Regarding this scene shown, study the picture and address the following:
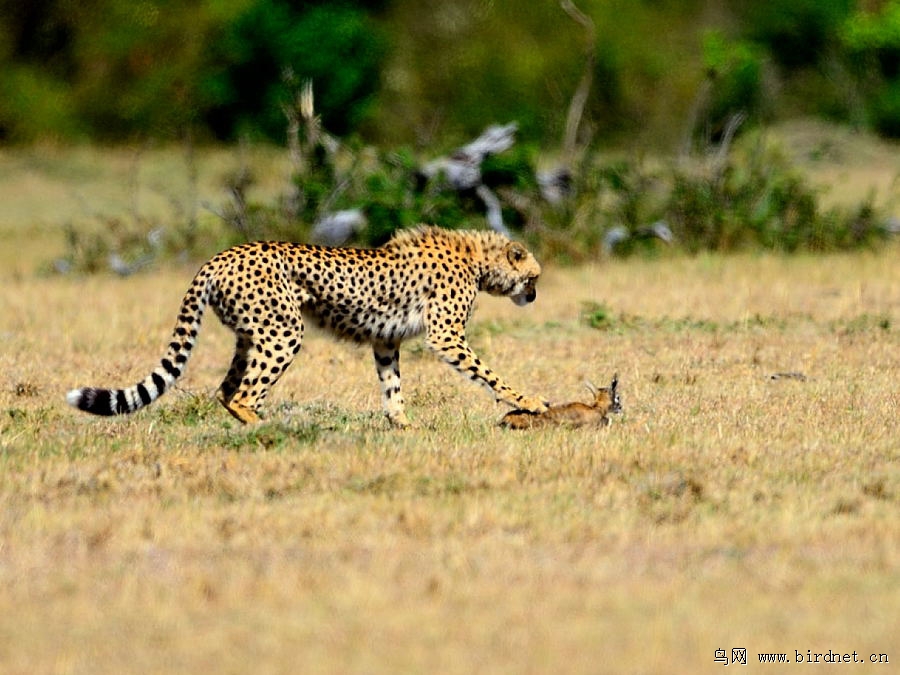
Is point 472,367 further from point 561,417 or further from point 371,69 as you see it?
point 371,69

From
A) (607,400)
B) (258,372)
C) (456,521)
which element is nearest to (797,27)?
(607,400)

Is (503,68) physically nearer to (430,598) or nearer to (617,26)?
(617,26)

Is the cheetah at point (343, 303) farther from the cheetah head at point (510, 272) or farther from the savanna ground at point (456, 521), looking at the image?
the savanna ground at point (456, 521)

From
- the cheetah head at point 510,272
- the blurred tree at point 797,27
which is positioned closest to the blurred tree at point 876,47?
the blurred tree at point 797,27

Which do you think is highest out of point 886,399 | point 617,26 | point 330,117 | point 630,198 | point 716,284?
point 617,26

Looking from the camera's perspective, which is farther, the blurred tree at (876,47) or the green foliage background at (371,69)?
the blurred tree at (876,47)

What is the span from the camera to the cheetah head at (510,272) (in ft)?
28.1

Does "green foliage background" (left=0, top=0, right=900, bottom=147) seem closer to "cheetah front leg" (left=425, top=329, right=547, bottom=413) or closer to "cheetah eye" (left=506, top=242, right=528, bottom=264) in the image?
"cheetah eye" (left=506, top=242, right=528, bottom=264)

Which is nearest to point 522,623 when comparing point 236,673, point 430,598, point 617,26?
point 430,598

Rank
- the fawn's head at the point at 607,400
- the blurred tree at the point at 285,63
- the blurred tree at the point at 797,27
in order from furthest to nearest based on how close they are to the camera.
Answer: the blurred tree at the point at 797,27
the blurred tree at the point at 285,63
the fawn's head at the point at 607,400

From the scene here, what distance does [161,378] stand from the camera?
7250 mm

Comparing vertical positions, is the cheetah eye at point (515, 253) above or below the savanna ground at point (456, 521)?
above

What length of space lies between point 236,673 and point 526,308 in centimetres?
870

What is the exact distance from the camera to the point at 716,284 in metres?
13.3
